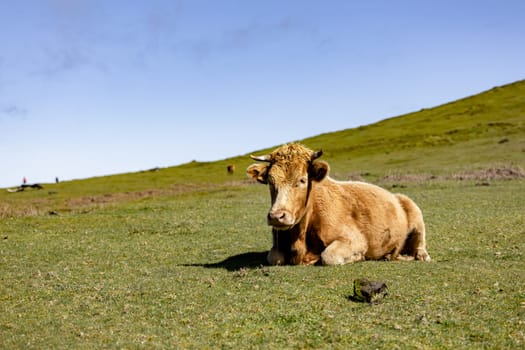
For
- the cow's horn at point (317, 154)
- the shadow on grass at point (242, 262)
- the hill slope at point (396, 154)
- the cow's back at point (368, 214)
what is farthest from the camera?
the hill slope at point (396, 154)

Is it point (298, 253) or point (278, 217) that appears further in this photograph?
point (298, 253)

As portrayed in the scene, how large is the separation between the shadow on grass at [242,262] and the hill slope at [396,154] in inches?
791

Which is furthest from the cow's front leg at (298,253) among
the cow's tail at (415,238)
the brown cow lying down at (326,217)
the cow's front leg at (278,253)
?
the cow's tail at (415,238)

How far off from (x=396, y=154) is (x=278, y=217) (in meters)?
61.0

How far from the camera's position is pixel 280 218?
12453mm

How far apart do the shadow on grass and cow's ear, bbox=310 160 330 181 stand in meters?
2.49

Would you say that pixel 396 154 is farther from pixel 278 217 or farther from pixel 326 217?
pixel 278 217

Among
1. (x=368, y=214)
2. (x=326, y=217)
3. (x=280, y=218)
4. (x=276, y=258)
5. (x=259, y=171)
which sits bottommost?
(x=276, y=258)

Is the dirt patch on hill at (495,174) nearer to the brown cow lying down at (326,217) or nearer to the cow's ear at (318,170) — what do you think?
the brown cow lying down at (326,217)

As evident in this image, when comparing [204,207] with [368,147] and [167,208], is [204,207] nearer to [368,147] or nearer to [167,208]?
[167,208]

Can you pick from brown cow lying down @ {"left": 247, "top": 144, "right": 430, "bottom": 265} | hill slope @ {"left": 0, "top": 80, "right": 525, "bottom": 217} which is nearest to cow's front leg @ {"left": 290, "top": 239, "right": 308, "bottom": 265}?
brown cow lying down @ {"left": 247, "top": 144, "right": 430, "bottom": 265}

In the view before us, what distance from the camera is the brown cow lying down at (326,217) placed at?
1336cm

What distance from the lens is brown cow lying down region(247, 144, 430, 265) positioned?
13.4 meters

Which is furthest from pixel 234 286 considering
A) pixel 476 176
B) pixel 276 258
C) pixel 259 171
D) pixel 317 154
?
pixel 476 176
